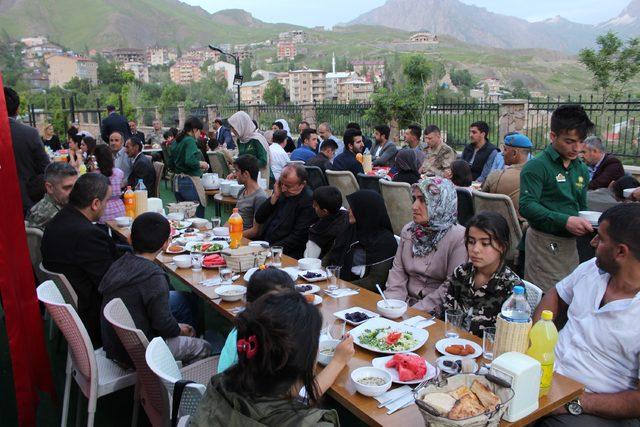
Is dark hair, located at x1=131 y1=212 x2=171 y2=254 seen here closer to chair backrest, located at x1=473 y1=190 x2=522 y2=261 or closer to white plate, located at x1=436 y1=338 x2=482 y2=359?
white plate, located at x1=436 y1=338 x2=482 y2=359

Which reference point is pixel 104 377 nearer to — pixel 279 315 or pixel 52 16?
pixel 279 315

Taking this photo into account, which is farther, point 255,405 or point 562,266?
point 562,266

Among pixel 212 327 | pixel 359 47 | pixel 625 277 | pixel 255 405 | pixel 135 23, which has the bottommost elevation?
pixel 212 327

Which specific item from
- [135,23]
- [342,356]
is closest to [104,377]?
[342,356]

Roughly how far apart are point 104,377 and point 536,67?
336 ft

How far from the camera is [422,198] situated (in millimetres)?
3355

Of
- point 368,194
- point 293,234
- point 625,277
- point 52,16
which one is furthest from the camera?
point 52,16

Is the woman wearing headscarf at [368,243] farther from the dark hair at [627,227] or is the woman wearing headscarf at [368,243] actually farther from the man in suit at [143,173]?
the man in suit at [143,173]

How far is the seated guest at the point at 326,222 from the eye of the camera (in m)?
4.04

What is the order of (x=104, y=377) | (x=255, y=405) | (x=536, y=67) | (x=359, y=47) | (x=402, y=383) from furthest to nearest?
(x=359, y=47) → (x=536, y=67) → (x=104, y=377) → (x=402, y=383) → (x=255, y=405)

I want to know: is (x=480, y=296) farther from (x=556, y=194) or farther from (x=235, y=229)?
(x=235, y=229)

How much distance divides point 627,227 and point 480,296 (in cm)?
82

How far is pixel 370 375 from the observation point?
205 cm

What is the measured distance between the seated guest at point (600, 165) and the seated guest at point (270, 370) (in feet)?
18.0
